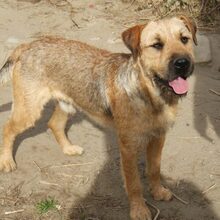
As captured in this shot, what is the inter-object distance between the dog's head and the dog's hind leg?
1.79 metres

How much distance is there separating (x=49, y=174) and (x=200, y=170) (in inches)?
71.4

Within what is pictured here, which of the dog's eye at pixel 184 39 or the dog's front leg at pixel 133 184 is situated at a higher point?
the dog's eye at pixel 184 39

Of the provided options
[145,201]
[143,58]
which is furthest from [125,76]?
[145,201]

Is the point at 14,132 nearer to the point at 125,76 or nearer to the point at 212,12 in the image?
the point at 125,76

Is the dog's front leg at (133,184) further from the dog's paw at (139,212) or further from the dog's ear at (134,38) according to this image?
the dog's ear at (134,38)

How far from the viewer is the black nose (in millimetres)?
4242

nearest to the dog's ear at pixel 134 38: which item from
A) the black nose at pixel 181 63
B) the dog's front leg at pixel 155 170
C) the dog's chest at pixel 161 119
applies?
the black nose at pixel 181 63

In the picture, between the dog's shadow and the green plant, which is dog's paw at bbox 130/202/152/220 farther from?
the green plant

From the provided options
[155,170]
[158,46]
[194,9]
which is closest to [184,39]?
[158,46]

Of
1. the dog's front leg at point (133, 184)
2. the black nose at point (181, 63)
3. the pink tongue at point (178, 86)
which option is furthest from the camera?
the dog's front leg at point (133, 184)

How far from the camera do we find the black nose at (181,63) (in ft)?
13.9

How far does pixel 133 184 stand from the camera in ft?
16.2

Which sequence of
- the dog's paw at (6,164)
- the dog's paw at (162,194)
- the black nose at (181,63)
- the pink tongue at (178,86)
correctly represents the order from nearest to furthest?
the black nose at (181,63) → the pink tongue at (178,86) → the dog's paw at (162,194) → the dog's paw at (6,164)

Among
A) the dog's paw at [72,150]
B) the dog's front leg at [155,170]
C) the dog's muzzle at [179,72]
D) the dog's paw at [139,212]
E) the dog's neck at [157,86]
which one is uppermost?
the dog's muzzle at [179,72]
